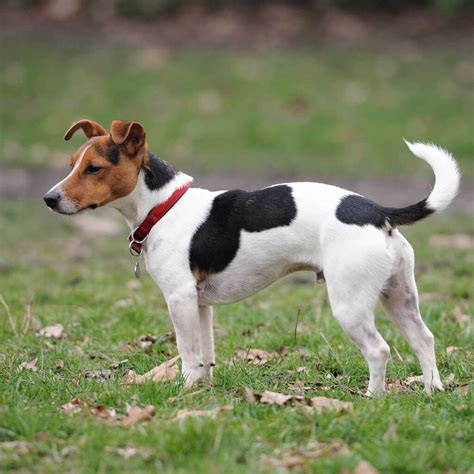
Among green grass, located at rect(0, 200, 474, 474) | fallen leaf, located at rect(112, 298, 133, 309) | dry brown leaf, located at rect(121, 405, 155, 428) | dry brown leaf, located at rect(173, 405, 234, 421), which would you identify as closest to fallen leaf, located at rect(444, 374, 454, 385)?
green grass, located at rect(0, 200, 474, 474)

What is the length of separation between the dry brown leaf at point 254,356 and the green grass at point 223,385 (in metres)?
0.08

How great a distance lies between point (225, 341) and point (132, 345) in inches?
22.0

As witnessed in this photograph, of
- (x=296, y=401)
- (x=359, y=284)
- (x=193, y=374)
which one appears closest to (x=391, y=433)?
(x=296, y=401)

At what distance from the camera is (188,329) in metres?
4.58

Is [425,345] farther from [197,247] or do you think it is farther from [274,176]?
[274,176]

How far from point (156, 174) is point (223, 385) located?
1114 millimetres

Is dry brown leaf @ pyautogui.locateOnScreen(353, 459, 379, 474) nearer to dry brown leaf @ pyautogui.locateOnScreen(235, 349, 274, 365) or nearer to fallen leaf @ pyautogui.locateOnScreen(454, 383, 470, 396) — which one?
fallen leaf @ pyautogui.locateOnScreen(454, 383, 470, 396)

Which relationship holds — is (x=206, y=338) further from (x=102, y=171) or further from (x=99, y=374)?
(x=102, y=171)

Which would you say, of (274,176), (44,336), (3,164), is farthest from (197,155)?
(44,336)

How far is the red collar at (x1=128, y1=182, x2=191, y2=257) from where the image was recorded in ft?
15.4

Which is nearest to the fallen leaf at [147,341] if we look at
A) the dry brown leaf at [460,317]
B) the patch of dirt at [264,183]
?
the dry brown leaf at [460,317]

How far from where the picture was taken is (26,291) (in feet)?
23.6

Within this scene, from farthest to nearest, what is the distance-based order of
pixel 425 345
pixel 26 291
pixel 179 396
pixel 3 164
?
pixel 3 164 < pixel 26 291 < pixel 425 345 < pixel 179 396

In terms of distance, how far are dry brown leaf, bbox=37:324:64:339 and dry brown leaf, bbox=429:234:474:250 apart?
4.37 metres
